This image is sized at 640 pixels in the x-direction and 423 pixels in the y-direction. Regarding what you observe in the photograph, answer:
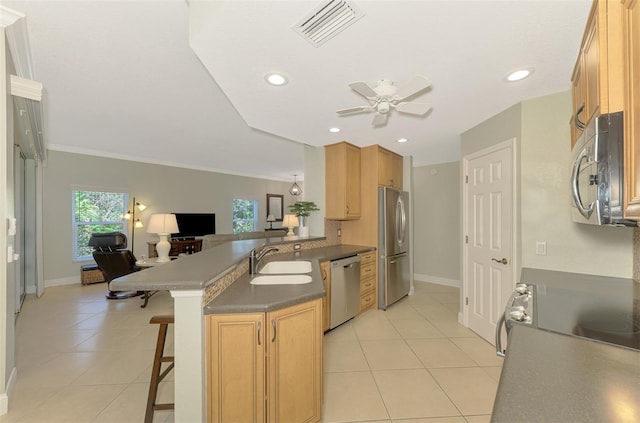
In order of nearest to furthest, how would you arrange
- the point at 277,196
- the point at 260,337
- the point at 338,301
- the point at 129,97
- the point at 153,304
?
the point at 260,337, the point at 129,97, the point at 338,301, the point at 153,304, the point at 277,196

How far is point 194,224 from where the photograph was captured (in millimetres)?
6859

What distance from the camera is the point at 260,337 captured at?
1.44 m

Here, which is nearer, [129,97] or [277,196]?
[129,97]

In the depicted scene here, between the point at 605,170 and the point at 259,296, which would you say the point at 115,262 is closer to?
the point at 259,296

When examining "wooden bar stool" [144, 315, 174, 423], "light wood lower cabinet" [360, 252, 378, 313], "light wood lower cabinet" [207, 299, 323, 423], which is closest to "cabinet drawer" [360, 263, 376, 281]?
"light wood lower cabinet" [360, 252, 378, 313]

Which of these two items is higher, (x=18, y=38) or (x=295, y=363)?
(x=18, y=38)

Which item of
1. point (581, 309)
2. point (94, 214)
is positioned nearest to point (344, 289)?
point (581, 309)

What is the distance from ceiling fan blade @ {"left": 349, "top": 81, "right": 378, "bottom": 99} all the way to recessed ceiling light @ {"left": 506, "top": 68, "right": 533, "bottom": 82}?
3.30ft

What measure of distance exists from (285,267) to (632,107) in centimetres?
253

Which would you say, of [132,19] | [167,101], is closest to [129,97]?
[167,101]

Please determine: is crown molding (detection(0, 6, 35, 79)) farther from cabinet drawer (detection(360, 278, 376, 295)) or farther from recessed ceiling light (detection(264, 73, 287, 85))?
cabinet drawer (detection(360, 278, 376, 295))

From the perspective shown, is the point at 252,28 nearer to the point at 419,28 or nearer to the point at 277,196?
the point at 419,28

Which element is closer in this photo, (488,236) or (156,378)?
(156,378)

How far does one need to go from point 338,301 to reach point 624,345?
2.51 meters
